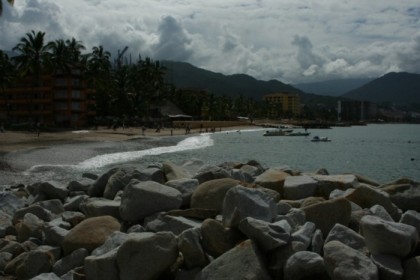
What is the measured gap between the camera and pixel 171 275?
6.96 metres

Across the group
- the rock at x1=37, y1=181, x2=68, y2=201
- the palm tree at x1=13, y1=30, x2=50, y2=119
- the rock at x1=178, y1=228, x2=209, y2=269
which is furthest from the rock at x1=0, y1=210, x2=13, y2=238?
the palm tree at x1=13, y1=30, x2=50, y2=119

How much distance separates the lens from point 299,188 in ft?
32.2

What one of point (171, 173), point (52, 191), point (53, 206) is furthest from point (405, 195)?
point (52, 191)

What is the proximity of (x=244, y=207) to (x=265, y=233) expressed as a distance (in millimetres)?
692

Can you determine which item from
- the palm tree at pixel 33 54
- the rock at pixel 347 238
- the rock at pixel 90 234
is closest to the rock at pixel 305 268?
the rock at pixel 347 238

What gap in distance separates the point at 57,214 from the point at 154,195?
2.81m

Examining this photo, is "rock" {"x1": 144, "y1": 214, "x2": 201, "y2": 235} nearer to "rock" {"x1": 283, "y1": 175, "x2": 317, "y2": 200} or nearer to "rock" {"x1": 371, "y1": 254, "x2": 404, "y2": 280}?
"rock" {"x1": 283, "y1": 175, "x2": 317, "y2": 200}

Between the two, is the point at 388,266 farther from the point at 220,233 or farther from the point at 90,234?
the point at 90,234

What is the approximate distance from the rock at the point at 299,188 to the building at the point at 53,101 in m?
79.2

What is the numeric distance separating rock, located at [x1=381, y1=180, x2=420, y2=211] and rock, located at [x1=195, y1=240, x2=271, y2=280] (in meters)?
4.00

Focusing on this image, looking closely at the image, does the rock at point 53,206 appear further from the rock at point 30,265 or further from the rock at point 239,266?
the rock at point 239,266


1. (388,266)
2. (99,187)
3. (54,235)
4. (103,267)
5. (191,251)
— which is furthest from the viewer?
(99,187)

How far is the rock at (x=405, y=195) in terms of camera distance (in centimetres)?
934

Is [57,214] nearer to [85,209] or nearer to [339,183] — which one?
[85,209]
